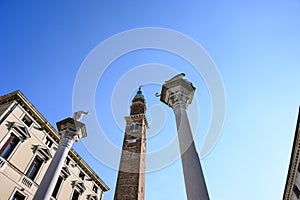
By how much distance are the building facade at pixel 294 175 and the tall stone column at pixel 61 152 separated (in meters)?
16.5

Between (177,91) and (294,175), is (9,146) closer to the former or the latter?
(177,91)

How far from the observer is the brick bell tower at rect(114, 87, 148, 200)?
21117 millimetres

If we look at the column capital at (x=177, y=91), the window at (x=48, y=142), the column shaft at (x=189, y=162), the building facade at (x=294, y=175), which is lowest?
the column shaft at (x=189, y=162)

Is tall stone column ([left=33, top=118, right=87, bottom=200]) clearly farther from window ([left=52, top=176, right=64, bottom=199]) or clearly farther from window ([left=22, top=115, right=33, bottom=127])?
window ([left=52, top=176, right=64, bottom=199])

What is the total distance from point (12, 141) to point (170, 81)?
1333 cm

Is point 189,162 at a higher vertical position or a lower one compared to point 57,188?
lower

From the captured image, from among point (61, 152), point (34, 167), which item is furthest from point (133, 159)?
point (61, 152)

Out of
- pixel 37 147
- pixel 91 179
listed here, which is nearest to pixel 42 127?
pixel 37 147

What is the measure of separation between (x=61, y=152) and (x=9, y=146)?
9.08 metres

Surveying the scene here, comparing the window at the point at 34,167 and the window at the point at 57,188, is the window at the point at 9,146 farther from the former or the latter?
the window at the point at 57,188

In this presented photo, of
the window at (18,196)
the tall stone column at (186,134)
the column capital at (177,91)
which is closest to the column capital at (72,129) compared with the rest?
the tall stone column at (186,134)

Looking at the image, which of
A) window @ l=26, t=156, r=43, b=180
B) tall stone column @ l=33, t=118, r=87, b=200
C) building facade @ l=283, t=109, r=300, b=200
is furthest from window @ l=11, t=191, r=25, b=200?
building facade @ l=283, t=109, r=300, b=200

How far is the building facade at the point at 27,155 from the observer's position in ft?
46.9

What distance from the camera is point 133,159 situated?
24.5m
